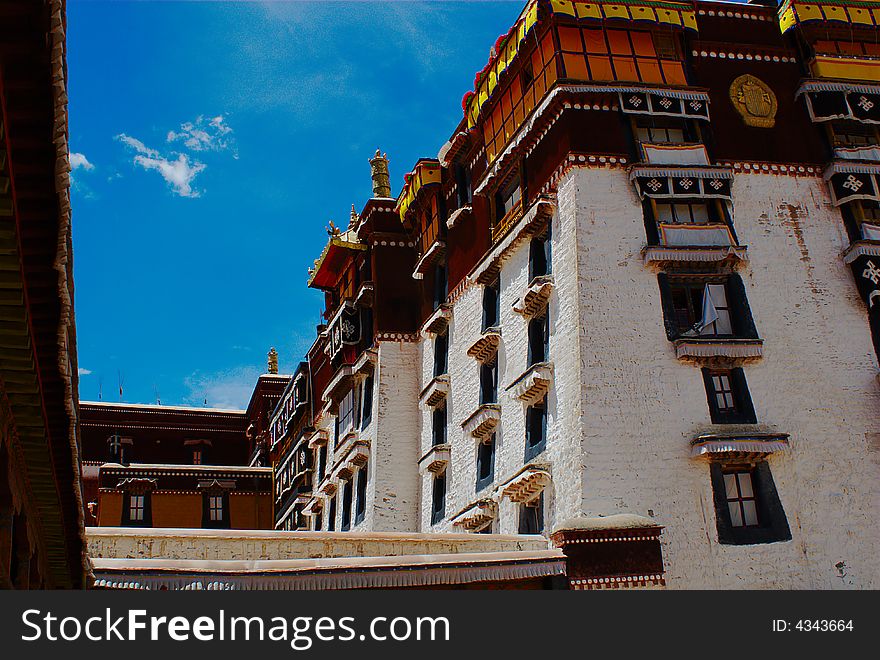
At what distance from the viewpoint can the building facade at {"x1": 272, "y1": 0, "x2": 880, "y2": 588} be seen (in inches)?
953

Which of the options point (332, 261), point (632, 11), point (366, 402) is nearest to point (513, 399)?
point (366, 402)

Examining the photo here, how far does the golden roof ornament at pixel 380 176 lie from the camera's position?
42031mm

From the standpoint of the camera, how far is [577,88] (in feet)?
92.7

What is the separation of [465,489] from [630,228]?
30.6 feet

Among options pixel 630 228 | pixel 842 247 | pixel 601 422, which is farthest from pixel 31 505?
pixel 842 247

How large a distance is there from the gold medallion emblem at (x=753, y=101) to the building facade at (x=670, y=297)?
0.06 meters

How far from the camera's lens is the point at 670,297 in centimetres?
2645

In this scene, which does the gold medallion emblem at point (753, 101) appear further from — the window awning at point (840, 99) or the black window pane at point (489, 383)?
the black window pane at point (489, 383)

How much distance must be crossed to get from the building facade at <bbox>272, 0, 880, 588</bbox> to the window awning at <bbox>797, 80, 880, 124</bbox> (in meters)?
0.07

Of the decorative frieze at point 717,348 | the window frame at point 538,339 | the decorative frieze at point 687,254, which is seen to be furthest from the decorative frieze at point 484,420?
the decorative frieze at point 687,254

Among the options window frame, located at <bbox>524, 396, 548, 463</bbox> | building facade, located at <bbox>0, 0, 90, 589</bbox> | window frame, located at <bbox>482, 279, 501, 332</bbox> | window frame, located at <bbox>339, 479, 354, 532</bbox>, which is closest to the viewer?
building facade, located at <bbox>0, 0, 90, 589</bbox>

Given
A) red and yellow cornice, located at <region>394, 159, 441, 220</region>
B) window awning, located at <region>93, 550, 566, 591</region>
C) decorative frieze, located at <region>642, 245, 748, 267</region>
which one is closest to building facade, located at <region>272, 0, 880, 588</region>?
decorative frieze, located at <region>642, 245, 748, 267</region>

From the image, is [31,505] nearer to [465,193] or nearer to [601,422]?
[601,422]

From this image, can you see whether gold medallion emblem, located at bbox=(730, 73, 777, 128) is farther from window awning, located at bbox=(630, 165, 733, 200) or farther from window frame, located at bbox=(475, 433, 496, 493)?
window frame, located at bbox=(475, 433, 496, 493)
